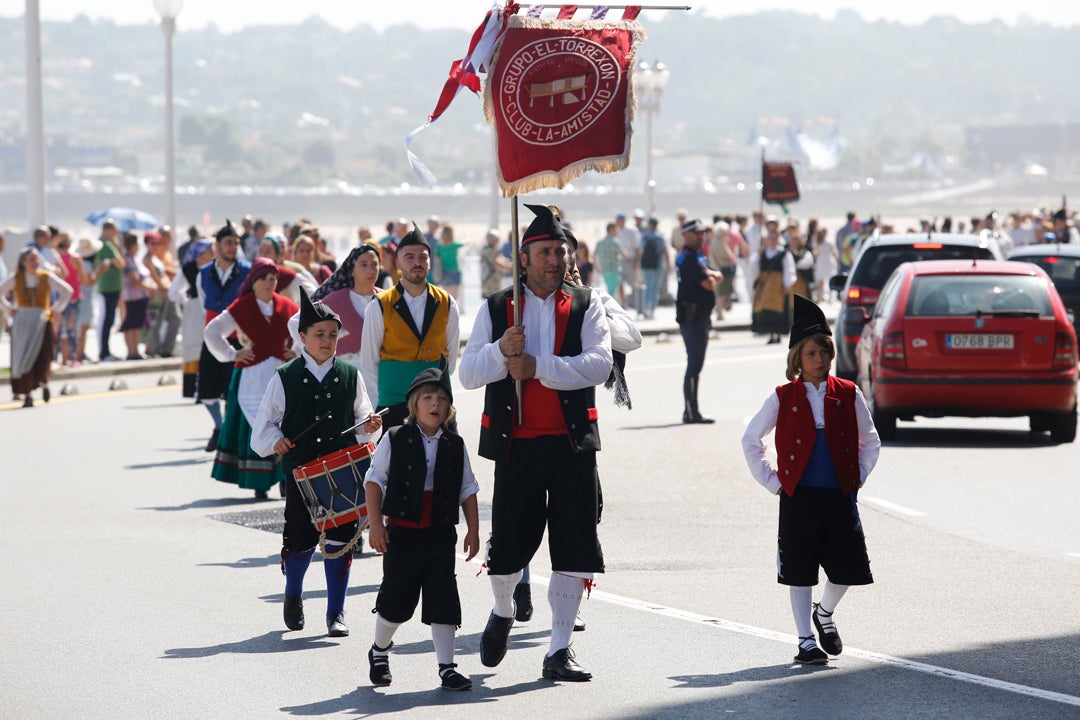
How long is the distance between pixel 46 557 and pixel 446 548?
3.67m

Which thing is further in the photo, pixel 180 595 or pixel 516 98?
pixel 180 595

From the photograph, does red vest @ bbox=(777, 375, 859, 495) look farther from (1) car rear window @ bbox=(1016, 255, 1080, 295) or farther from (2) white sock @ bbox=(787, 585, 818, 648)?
(1) car rear window @ bbox=(1016, 255, 1080, 295)

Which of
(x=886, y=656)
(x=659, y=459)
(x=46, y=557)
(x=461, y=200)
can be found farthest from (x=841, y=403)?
(x=461, y=200)

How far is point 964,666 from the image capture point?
7043mm

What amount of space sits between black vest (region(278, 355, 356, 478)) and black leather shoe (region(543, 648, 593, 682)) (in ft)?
5.37

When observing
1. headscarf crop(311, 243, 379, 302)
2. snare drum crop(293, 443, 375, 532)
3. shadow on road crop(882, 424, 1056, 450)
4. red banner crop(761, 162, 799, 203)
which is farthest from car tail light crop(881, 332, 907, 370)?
red banner crop(761, 162, 799, 203)

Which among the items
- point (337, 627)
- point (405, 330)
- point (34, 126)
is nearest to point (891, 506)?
point (405, 330)

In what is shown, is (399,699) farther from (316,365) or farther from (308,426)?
(316,365)

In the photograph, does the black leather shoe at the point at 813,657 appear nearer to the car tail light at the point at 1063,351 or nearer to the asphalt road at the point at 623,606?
the asphalt road at the point at 623,606

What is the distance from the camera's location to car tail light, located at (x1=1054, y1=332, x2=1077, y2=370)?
14.5 meters

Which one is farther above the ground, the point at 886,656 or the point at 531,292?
the point at 531,292

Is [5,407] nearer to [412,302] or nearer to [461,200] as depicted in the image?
[412,302]

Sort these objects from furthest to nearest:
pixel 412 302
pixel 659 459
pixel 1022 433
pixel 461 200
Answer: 1. pixel 461 200
2. pixel 1022 433
3. pixel 659 459
4. pixel 412 302

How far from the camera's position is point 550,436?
6.82 metres
